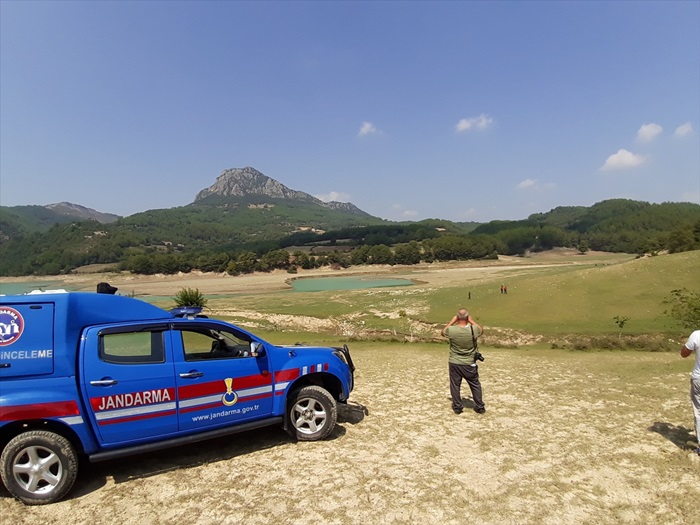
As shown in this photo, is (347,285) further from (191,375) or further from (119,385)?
(119,385)

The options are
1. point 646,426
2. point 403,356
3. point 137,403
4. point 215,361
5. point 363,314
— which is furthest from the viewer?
point 363,314

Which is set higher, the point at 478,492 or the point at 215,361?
the point at 215,361

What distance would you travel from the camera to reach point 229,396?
638cm

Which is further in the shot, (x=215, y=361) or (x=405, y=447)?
(x=405, y=447)

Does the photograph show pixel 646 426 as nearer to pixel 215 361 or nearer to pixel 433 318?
pixel 215 361

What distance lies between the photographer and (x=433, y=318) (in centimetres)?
3284

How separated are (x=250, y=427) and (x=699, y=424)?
7.35m

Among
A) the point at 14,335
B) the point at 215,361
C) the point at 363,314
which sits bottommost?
the point at 363,314

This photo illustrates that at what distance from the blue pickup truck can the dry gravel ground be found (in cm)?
52

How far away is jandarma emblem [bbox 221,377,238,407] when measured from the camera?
6328 millimetres

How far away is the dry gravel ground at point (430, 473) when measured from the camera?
4.93 meters

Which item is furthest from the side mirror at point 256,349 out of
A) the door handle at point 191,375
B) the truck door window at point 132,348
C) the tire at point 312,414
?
the truck door window at point 132,348

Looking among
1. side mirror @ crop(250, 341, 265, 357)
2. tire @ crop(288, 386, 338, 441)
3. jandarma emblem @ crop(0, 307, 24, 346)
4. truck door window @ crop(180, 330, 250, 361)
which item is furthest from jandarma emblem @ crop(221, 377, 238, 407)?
jandarma emblem @ crop(0, 307, 24, 346)

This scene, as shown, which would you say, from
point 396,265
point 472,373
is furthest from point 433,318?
point 396,265
